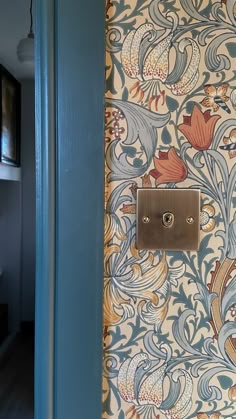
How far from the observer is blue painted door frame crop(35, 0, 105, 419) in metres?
0.48

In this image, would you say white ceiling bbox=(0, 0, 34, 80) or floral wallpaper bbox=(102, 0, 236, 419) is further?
white ceiling bbox=(0, 0, 34, 80)

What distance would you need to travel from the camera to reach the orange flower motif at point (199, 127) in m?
0.50

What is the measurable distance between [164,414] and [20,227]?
3.02 m

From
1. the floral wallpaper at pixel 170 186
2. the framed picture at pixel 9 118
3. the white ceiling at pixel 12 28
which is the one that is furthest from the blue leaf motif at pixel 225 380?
the framed picture at pixel 9 118

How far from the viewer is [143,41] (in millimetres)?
495

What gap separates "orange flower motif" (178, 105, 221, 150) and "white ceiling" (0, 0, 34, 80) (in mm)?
1957

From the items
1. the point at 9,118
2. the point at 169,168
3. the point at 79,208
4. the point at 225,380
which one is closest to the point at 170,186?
the point at 169,168

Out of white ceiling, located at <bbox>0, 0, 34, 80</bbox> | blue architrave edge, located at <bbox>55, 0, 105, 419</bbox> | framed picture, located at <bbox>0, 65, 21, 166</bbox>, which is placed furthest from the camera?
framed picture, located at <bbox>0, 65, 21, 166</bbox>

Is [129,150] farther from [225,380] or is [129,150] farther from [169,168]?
[225,380]

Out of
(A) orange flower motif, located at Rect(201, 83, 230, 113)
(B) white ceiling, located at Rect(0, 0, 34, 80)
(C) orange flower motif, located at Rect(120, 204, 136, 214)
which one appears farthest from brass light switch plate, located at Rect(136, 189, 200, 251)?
(B) white ceiling, located at Rect(0, 0, 34, 80)

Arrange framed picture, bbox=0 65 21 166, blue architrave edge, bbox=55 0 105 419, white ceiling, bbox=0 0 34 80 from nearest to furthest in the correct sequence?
1. blue architrave edge, bbox=55 0 105 419
2. white ceiling, bbox=0 0 34 80
3. framed picture, bbox=0 65 21 166

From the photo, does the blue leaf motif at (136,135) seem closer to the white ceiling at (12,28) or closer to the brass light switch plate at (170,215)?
the brass light switch plate at (170,215)

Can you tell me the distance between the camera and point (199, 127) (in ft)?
1.65

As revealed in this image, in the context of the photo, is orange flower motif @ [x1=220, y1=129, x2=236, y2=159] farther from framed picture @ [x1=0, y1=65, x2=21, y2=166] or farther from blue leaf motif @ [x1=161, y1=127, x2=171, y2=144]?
framed picture @ [x1=0, y1=65, x2=21, y2=166]
